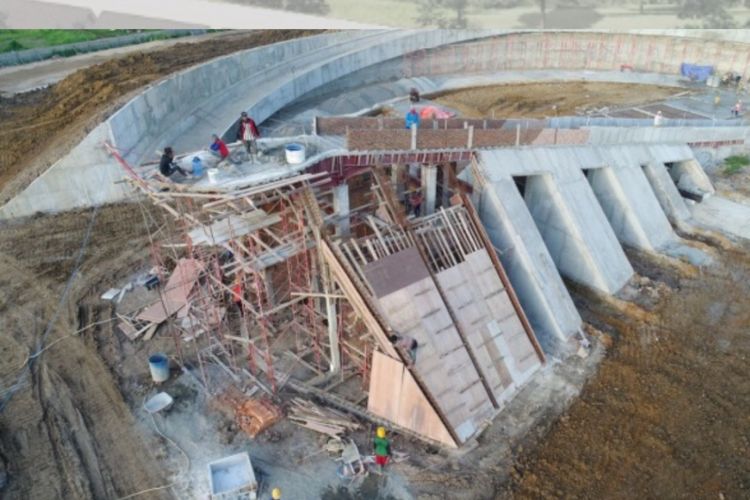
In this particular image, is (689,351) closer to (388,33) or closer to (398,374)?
(398,374)

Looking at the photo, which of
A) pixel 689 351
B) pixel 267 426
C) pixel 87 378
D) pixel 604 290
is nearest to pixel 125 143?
pixel 87 378

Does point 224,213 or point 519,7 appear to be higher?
point 519,7

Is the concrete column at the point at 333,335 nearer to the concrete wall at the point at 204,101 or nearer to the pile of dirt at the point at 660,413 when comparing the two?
the pile of dirt at the point at 660,413

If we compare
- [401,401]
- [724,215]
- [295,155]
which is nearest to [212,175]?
[295,155]

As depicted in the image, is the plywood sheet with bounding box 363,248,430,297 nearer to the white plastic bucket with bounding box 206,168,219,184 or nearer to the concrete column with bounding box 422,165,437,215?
the concrete column with bounding box 422,165,437,215

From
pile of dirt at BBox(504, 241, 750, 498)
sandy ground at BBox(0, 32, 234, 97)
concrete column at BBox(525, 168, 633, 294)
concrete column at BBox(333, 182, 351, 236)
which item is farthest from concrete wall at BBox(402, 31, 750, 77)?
concrete column at BBox(333, 182, 351, 236)

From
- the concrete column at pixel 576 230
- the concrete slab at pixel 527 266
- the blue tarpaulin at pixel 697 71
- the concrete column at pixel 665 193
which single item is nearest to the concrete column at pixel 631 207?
the concrete column at pixel 665 193

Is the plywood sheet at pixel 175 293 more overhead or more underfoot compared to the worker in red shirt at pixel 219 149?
more underfoot
